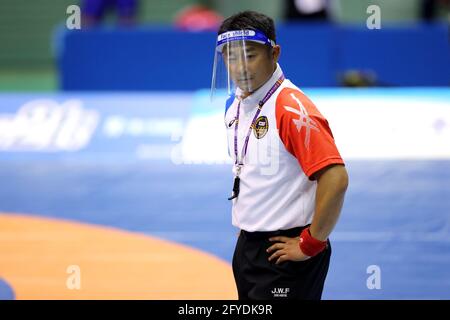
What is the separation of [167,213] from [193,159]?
143 centimetres

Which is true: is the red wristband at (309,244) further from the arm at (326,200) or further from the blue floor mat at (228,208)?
the blue floor mat at (228,208)

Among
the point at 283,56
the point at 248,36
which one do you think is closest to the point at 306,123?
the point at 248,36

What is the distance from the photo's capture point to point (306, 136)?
123 inches

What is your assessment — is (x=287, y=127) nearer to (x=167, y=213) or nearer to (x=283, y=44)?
(x=167, y=213)

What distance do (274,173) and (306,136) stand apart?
0.21m

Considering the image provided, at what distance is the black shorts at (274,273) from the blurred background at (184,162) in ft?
5.02

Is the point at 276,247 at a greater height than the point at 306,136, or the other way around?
the point at 306,136

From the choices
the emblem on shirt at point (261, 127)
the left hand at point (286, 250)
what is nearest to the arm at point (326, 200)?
the left hand at point (286, 250)

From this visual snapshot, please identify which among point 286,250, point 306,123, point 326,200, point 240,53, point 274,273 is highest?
point 240,53

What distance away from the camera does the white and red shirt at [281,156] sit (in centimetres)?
314

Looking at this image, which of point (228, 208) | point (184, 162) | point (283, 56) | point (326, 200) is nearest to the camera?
point (326, 200)

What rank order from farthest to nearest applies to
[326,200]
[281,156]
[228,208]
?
[228,208] → [281,156] → [326,200]

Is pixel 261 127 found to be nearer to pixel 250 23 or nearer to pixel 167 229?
pixel 250 23
